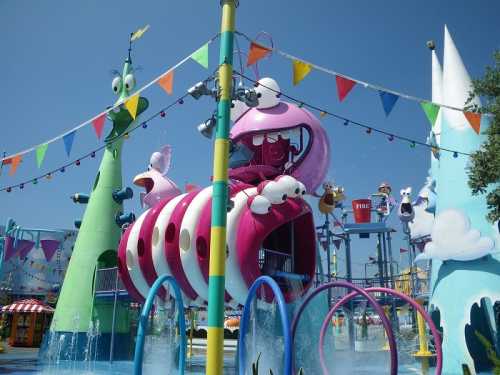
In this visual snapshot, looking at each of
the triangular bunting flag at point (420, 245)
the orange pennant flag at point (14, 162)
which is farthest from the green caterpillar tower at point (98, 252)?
the triangular bunting flag at point (420, 245)

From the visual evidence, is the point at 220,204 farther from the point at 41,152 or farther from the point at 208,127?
the point at 41,152

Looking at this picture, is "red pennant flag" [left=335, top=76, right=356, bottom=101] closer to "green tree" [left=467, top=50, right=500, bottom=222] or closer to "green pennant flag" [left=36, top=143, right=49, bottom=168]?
"green tree" [left=467, top=50, right=500, bottom=222]

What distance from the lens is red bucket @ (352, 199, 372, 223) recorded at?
20.6 meters

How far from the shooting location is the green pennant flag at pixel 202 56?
8148mm

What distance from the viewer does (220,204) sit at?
657 centimetres

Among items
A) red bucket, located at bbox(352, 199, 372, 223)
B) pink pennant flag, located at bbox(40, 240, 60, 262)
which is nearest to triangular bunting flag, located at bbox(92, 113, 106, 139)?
red bucket, located at bbox(352, 199, 372, 223)

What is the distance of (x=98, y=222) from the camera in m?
18.5

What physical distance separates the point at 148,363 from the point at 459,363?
935 cm

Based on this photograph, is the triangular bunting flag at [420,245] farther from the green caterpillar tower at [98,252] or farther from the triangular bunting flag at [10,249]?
the triangular bunting flag at [10,249]

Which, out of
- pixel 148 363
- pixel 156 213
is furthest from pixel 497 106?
pixel 148 363

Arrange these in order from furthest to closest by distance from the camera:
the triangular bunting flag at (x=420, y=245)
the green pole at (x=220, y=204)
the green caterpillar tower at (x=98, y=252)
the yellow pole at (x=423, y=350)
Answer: the triangular bunting flag at (x=420, y=245), the green caterpillar tower at (x=98, y=252), the yellow pole at (x=423, y=350), the green pole at (x=220, y=204)

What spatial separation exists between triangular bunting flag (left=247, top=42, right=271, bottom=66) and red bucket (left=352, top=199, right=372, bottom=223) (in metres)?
13.3

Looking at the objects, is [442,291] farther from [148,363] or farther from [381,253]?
[148,363]

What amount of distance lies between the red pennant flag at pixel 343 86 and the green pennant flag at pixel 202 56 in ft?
7.78
